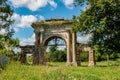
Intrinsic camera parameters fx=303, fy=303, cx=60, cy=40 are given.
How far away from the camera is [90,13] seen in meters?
37.7

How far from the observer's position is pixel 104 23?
3509 centimetres

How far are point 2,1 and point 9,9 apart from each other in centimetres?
159

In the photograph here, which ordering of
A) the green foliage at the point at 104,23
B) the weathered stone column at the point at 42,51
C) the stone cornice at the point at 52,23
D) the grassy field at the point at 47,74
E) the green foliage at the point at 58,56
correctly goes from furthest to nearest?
the green foliage at the point at 58,56, the weathered stone column at the point at 42,51, the stone cornice at the point at 52,23, the green foliage at the point at 104,23, the grassy field at the point at 47,74

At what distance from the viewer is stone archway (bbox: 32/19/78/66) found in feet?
183

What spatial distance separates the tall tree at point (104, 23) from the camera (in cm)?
3575

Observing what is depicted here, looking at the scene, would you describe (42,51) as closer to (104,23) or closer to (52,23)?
(52,23)

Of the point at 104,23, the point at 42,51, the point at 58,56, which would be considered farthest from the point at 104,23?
the point at 58,56

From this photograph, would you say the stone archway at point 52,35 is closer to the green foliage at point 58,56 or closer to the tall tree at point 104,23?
the tall tree at point 104,23

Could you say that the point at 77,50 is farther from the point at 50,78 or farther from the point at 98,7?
the point at 50,78

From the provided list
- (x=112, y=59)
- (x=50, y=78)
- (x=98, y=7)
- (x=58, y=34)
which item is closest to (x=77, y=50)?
(x=58, y=34)

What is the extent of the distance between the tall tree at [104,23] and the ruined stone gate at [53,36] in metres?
17.1

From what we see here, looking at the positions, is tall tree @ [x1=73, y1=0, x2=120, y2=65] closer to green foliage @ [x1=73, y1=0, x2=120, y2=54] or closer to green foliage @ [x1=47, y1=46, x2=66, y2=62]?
green foliage @ [x1=73, y1=0, x2=120, y2=54]

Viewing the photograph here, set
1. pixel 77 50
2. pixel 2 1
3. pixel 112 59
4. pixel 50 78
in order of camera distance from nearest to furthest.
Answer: pixel 50 78 < pixel 2 1 < pixel 77 50 < pixel 112 59

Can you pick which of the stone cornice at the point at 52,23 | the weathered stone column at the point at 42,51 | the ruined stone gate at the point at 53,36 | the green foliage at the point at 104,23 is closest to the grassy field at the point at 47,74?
the green foliage at the point at 104,23
